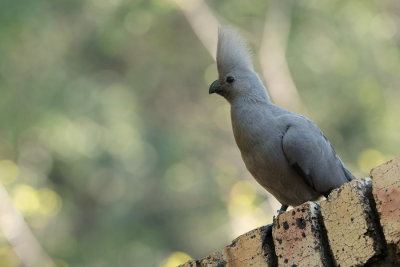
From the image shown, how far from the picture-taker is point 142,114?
11.1m

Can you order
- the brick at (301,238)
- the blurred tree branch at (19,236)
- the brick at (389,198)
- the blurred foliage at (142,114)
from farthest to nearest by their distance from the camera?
the blurred foliage at (142,114) → the blurred tree branch at (19,236) → the brick at (301,238) → the brick at (389,198)

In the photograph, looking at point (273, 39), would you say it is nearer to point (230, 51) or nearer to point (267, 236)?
point (230, 51)

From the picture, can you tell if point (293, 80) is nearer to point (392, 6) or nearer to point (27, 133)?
point (392, 6)

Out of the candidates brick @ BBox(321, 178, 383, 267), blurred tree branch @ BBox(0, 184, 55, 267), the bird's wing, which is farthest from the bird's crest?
blurred tree branch @ BBox(0, 184, 55, 267)

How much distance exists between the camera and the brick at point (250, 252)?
2377mm

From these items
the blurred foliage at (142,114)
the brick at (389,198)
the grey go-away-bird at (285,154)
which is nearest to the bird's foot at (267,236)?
the brick at (389,198)

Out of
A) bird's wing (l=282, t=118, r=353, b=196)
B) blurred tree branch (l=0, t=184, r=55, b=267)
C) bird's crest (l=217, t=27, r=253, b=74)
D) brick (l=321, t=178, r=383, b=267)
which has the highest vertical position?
blurred tree branch (l=0, t=184, r=55, b=267)

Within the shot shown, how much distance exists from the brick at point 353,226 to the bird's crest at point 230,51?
67.0 inches

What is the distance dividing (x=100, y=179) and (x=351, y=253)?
832cm

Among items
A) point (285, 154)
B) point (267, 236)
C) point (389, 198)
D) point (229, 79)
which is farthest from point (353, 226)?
point (229, 79)

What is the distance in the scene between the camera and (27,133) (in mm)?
9453

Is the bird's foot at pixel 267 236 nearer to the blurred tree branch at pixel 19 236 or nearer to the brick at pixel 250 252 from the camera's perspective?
the brick at pixel 250 252

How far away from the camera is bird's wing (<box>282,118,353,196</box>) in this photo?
321 cm

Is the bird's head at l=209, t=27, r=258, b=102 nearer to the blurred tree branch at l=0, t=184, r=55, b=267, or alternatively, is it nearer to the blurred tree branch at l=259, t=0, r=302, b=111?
the blurred tree branch at l=259, t=0, r=302, b=111
